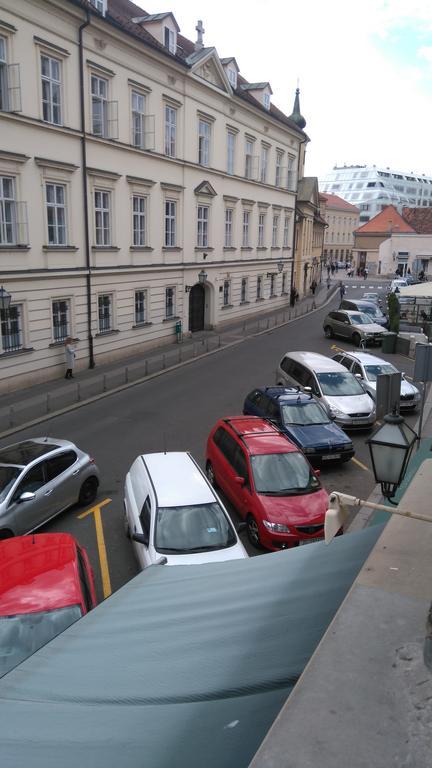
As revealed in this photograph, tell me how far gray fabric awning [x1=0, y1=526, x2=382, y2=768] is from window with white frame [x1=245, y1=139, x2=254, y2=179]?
1349 inches

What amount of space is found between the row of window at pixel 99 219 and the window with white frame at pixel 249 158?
2374 mm

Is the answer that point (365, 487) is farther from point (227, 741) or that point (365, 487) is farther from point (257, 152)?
point (257, 152)

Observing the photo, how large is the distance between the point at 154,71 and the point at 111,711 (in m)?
26.4

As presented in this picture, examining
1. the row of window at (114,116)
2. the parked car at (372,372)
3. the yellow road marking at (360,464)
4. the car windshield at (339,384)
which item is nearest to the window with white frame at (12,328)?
the row of window at (114,116)

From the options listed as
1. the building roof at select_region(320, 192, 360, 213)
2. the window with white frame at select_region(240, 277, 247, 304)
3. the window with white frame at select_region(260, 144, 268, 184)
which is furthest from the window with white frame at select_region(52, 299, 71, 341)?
the building roof at select_region(320, 192, 360, 213)

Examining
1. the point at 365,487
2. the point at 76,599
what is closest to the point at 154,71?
the point at 365,487

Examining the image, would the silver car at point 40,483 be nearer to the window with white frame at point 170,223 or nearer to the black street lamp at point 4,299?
the black street lamp at point 4,299

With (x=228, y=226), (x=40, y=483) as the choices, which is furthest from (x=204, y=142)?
(x=40, y=483)

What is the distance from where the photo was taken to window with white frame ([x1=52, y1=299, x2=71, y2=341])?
21.0 m

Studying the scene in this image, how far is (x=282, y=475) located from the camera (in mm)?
10367

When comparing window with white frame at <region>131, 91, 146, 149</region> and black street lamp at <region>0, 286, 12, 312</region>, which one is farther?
window with white frame at <region>131, 91, 146, 149</region>

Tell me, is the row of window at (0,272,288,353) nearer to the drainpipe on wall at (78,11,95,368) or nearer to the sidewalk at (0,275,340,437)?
the drainpipe on wall at (78,11,95,368)

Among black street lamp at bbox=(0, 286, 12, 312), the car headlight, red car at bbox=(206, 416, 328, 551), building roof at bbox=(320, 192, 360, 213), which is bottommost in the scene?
the car headlight

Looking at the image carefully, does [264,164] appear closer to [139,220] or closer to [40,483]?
[139,220]
